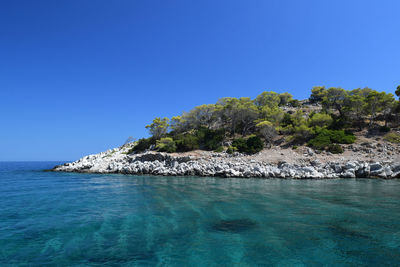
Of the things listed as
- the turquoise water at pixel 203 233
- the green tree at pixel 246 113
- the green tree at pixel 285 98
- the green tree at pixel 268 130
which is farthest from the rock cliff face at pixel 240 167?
the green tree at pixel 285 98

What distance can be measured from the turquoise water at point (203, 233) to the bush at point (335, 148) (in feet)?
59.8

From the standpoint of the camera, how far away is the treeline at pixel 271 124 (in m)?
34.2

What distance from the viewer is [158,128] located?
1794 inches

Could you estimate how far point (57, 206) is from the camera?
36.5ft

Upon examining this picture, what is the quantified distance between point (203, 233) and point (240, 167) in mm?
19446

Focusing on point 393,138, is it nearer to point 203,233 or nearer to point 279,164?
→ point 279,164

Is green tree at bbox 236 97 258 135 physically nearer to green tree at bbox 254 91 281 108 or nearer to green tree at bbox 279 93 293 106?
green tree at bbox 254 91 281 108

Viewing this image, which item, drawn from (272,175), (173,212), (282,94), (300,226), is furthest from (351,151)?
(282,94)

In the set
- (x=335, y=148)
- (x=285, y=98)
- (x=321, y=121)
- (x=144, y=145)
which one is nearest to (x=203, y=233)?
(x=335, y=148)

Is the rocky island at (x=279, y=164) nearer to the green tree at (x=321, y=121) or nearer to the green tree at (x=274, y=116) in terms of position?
the green tree at (x=321, y=121)

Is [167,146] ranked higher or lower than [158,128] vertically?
lower

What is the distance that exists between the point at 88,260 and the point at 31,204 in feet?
30.7

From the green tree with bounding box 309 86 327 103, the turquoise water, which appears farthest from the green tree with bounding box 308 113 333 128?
the turquoise water

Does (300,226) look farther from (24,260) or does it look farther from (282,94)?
(282,94)
